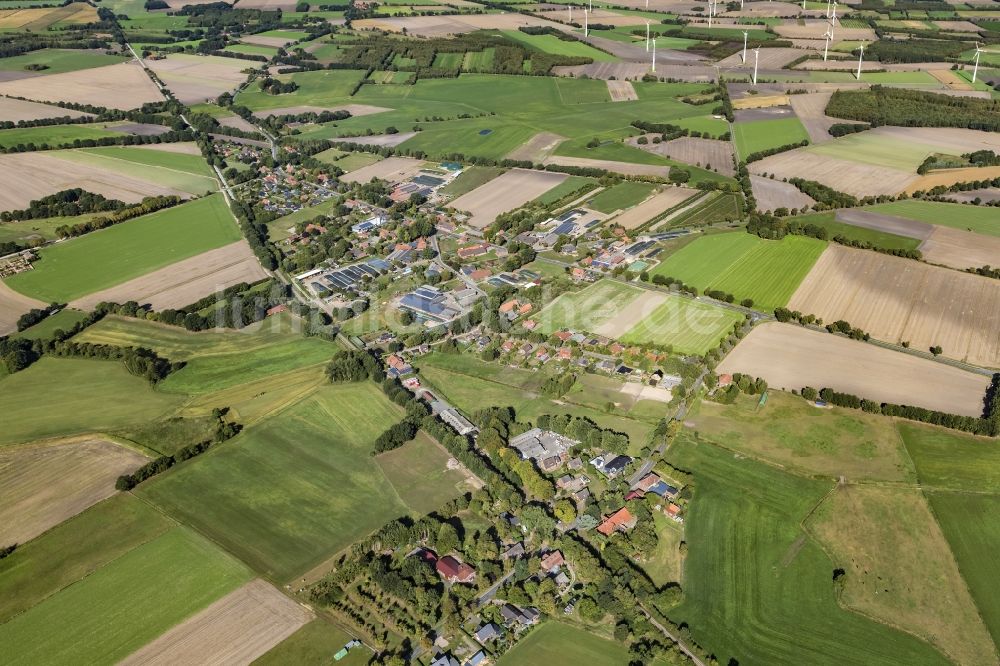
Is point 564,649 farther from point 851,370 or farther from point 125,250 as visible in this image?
point 125,250

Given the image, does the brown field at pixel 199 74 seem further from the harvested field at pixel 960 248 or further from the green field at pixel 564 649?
the green field at pixel 564 649

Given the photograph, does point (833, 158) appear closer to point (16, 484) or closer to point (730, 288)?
point (730, 288)

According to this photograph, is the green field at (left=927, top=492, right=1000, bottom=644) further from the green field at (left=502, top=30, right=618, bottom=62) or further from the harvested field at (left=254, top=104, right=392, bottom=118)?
the green field at (left=502, top=30, right=618, bottom=62)

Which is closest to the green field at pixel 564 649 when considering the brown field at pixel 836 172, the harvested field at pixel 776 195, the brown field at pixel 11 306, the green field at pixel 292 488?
the green field at pixel 292 488

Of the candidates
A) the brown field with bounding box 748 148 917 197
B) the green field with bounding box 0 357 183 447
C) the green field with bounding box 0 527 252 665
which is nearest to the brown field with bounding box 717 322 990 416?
the brown field with bounding box 748 148 917 197

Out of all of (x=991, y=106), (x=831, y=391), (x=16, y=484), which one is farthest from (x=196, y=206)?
(x=991, y=106)
